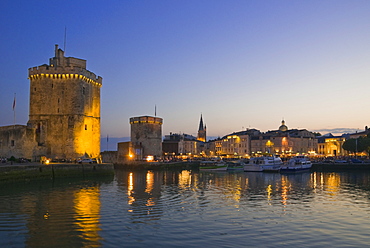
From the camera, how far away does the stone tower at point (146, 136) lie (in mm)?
66000

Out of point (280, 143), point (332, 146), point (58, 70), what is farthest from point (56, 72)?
point (332, 146)

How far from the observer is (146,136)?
6644cm

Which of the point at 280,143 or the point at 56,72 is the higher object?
the point at 56,72

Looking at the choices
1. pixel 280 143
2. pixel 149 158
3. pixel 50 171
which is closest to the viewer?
pixel 50 171

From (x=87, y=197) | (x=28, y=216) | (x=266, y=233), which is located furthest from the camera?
(x=87, y=197)

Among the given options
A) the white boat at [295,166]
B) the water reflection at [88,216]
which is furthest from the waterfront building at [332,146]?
the water reflection at [88,216]

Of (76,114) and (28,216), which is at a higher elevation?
(76,114)

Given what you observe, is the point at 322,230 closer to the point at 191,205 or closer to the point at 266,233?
the point at 266,233

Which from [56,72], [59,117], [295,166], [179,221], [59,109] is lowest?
[179,221]

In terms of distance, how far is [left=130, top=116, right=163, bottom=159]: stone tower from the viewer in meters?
66.0

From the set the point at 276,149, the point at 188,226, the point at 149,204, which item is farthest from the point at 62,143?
the point at 276,149

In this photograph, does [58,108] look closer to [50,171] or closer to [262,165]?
[50,171]

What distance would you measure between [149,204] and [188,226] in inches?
209

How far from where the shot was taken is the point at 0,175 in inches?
984
